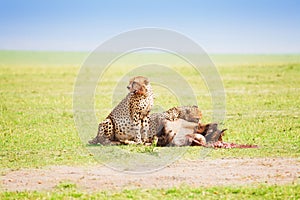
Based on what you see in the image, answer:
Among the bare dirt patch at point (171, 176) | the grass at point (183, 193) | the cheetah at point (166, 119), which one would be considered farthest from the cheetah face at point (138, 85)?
the grass at point (183, 193)

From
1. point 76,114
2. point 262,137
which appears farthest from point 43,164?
point 76,114

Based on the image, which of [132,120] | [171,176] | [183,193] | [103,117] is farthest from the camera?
[103,117]

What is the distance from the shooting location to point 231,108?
2050cm

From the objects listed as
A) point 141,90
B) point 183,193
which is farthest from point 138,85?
point 183,193

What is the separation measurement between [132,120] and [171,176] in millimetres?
2699

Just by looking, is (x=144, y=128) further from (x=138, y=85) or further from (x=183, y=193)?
(x=183, y=193)

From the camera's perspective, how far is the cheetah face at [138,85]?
12398 millimetres

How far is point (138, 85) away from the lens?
12422 millimetres

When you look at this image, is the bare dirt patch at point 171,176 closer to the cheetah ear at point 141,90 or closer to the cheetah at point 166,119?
the cheetah at point 166,119

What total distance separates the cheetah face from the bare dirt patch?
79.1 inches

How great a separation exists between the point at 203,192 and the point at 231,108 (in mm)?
11773

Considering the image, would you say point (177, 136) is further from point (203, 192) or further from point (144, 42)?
point (203, 192)

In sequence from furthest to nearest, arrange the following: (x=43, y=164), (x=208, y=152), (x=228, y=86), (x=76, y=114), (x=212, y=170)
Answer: (x=228, y=86)
(x=76, y=114)
(x=208, y=152)
(x=43, y=164)
(x=212, y=170)

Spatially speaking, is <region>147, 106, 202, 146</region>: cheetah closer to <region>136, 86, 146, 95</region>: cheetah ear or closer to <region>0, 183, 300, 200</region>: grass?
<region>136, 86, 146, 95</region>: cheetah ear
